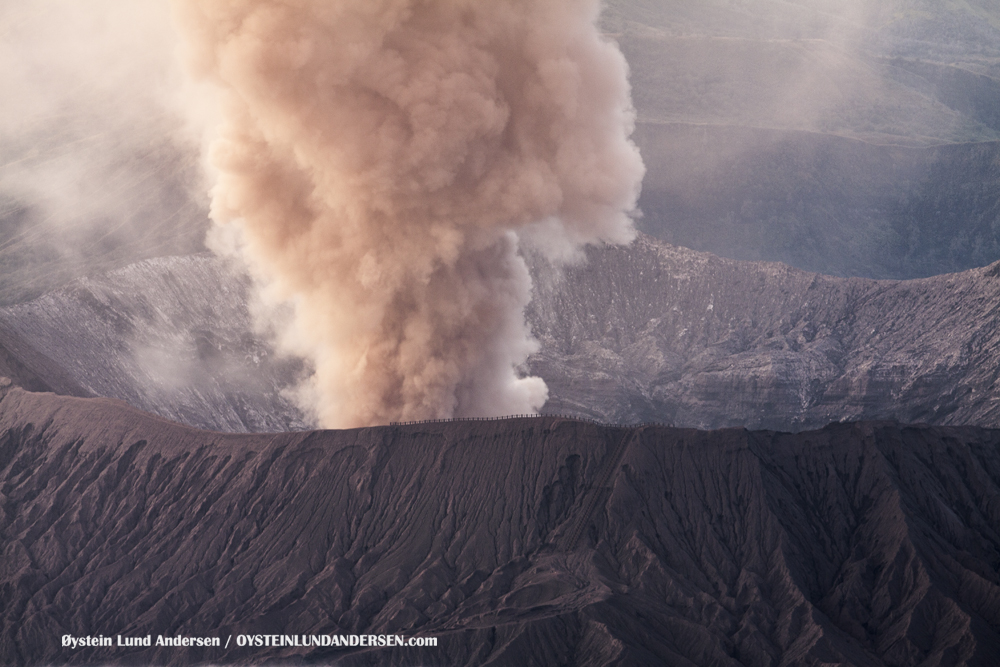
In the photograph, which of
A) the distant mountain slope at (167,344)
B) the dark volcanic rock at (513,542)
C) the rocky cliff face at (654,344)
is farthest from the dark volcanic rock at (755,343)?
the dark volcanic rock at (513,542)

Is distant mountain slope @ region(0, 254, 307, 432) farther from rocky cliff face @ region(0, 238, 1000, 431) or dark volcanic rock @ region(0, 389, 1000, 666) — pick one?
dark volcanic rock @ region(0, 389, 1000, 666)

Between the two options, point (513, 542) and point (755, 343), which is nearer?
point (513, 542)

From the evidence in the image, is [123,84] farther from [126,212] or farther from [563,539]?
[563,539]

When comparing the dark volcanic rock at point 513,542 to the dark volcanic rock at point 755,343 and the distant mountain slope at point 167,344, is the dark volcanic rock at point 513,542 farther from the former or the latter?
the dark volcanic rock at point 755,343

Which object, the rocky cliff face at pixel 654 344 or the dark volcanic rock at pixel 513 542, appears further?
the rocky cliff face at pixel 654 344

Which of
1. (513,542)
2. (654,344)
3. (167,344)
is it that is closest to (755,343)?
(654,344)

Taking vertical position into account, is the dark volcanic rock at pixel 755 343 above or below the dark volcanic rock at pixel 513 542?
above

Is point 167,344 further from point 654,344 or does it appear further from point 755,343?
point 755,343
